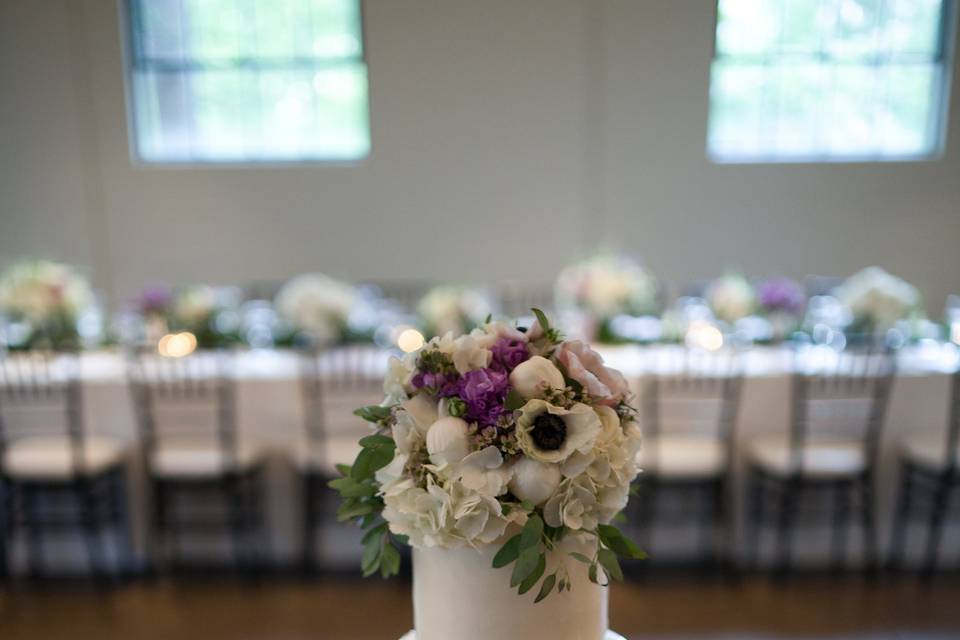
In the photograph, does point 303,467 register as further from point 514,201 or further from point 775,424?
point 514,201

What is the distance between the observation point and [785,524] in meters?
3.07

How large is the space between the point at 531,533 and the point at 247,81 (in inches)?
204

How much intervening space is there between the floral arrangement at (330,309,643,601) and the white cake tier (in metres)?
0.02

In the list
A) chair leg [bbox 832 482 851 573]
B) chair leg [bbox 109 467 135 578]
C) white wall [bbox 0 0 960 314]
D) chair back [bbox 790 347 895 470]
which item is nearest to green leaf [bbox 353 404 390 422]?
chair back [bbox 790 347 895 470]

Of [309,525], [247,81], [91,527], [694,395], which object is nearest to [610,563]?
[694,395]

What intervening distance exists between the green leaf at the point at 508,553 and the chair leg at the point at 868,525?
8.23ft

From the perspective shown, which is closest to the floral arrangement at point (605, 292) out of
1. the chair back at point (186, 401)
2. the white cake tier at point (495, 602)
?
the chair back at point (186, 401)

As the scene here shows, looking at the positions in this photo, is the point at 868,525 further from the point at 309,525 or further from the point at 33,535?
the point at 33,535

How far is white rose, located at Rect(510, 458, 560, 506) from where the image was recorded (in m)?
0.91

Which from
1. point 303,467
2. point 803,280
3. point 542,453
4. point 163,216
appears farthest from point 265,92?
point 542,453

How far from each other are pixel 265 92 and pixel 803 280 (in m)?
3.79

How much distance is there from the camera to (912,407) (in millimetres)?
3115

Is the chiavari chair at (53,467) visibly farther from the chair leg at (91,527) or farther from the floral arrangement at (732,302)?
the floral arrangement at (732,302)

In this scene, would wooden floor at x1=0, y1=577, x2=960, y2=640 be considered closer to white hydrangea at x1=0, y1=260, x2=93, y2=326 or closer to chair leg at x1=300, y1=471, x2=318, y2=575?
chair leg at x1=300, y1=471, x2=318, y2=575
